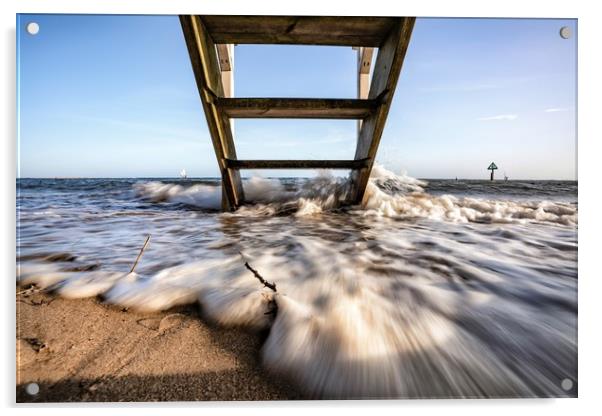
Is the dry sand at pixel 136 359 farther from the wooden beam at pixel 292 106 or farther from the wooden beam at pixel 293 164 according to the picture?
the wooden beam at pixel 293 164

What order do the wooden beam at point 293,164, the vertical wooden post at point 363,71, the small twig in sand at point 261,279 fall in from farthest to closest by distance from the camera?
the vertical wooden post at point 363,71
the wooden beam at point 293,164
the small twig in sand at point 261,279

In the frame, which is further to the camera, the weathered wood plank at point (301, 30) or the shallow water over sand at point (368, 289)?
the weathered wood plank at point (301, 30)

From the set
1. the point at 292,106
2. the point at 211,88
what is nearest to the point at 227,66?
the point at 211,88

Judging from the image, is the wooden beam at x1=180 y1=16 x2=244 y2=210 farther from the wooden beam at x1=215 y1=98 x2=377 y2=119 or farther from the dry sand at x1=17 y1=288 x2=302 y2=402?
the dry sand at x1=17 y1=288 x2=302 y2=402

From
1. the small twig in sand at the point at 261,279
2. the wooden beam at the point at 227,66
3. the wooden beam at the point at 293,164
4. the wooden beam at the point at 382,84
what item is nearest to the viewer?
the small twig in sand at the point at 261,279

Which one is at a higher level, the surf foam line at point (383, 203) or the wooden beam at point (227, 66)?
the wooden beam at point (227, 66)

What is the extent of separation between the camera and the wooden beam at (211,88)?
1749mm

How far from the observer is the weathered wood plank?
1.66 meters

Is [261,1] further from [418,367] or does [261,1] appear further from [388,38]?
[418,367]

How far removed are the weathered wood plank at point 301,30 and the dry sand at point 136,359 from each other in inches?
→ 58.7

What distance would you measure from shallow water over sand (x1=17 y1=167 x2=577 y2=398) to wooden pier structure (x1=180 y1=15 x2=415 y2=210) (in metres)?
0.64

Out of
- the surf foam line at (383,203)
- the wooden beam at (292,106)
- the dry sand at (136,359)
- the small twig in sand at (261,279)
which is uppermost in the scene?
the wooden beam at (292,106)

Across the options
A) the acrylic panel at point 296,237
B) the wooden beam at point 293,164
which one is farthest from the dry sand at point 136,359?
the wooden beam at point 293,164

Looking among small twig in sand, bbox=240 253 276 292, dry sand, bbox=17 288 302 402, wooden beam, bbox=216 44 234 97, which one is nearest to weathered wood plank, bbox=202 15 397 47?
wooden beam, bbox=216 44 234 97
